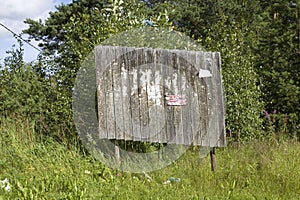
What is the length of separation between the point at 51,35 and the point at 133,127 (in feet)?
37.5

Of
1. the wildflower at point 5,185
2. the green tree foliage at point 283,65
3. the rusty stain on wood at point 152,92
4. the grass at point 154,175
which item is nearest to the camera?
the grass at point 154,175

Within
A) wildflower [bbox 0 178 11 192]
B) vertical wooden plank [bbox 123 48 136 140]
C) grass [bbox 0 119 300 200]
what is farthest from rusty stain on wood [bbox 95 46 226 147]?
wildflower [bbox 0 178 11 192]

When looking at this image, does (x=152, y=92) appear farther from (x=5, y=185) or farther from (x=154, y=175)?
(x=5, y=185)

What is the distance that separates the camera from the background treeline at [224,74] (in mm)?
7801

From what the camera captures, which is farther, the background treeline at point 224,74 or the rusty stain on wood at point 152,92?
the background treeline at point 224,74

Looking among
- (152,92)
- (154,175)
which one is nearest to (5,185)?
(154,175)

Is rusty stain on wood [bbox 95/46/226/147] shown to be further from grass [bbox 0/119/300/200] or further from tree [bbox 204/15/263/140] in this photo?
tree [bbox 204/15/263/140]

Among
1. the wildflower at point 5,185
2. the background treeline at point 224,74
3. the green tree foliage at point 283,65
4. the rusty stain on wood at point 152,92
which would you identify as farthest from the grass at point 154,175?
the green tree foliage at point 283,65

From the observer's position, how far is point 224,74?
26.8ft

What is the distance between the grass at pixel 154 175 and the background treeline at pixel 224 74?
0.78 meters

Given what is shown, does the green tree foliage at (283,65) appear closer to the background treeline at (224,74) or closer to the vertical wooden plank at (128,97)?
the background treeline at (224,74)

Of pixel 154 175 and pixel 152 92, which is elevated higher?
pixel 152 92

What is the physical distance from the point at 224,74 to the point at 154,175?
10.3ft

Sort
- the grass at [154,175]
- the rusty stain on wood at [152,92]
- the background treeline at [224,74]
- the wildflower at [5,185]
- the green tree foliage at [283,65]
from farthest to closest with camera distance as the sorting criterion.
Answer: the green tree foliage at [283,65]
the background treeline at [224,74]
the rusty stain on wood at [152,92]
the wildflower at [5,185]
the grass at [154,175]
